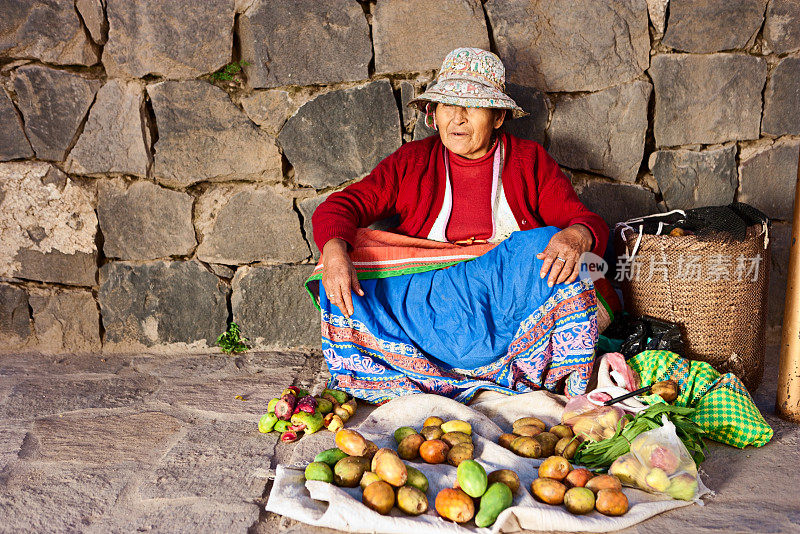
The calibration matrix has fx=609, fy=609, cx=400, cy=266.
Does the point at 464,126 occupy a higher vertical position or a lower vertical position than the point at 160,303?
higher

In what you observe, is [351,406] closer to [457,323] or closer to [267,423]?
[267,423]

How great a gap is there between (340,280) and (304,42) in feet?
4.64

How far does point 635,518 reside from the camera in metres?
1.77

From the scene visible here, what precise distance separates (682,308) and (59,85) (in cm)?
333

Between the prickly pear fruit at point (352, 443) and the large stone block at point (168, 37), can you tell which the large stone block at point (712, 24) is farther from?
the prickly pear fruit at point (352, 443)

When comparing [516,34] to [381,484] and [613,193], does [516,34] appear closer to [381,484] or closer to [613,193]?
[613,193]

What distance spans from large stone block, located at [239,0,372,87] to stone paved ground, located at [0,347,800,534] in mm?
1536

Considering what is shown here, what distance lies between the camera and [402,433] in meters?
2.18

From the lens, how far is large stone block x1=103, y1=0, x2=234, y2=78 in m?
3.13

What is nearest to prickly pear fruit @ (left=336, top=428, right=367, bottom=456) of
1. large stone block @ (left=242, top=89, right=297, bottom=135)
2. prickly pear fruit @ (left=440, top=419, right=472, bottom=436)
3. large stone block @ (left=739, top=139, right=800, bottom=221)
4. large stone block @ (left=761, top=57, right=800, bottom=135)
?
prickly pear fruit @ (left=440, top=419, right=472, bottom=436)

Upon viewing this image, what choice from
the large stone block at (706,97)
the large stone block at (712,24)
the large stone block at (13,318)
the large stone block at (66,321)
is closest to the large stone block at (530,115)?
the large stone block at (706,97)

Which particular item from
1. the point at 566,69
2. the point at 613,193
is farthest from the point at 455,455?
the point at 566,69

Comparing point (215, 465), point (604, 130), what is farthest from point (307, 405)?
point (604, 130)

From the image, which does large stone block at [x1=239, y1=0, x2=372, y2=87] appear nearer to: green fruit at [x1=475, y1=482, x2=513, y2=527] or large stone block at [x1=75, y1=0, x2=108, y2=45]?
large stone block at [x1=75, y1=0, x2=108, y2=45]
